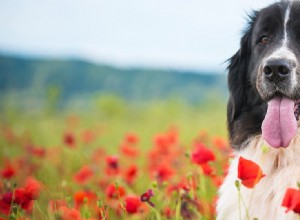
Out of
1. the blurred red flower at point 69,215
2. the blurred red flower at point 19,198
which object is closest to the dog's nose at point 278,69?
the blurred red flower at point 69,215

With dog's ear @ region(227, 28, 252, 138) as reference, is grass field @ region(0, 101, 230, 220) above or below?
below

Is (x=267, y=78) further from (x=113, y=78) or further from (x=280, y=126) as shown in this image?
(x=113, y=78)

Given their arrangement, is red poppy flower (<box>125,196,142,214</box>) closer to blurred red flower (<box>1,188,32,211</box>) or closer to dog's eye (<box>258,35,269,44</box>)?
blurred red flower (<box>1,188,32,211</box>)

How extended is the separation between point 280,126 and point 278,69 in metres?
0.42

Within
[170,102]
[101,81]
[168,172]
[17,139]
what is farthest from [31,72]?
[168,172]

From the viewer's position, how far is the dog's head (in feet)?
10.5

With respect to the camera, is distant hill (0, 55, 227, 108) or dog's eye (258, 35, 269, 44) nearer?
dog's eye (258, 35, 269, 44)

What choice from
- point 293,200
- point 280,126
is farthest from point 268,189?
point 293,200

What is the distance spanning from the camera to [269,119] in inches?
128

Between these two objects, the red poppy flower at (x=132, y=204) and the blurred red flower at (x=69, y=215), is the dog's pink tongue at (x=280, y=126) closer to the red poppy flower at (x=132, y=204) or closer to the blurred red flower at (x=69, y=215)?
the red poppy flower at (x=132, y=204)

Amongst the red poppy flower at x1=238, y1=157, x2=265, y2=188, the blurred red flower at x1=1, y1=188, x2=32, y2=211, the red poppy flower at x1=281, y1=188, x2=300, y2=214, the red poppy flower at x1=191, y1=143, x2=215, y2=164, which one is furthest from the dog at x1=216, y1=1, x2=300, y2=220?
the blurred red flower at x1=1, y1=188, x2=32, y2=211

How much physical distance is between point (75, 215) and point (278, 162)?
1.63 metres

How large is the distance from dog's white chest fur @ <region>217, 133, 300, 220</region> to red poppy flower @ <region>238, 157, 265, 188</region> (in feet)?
2.85

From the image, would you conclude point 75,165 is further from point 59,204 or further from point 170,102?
point 170,102
